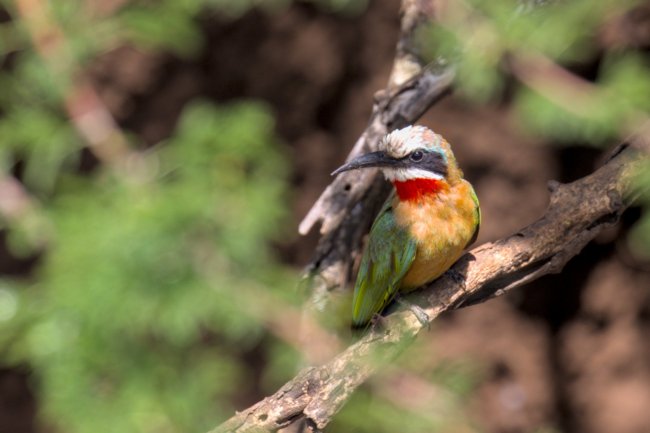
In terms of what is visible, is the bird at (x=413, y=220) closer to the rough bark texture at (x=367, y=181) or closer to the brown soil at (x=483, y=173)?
the rough bark texture at (x=367, y=181)

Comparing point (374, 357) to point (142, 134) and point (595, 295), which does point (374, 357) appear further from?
point (142, 134)

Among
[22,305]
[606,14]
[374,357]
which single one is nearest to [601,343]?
[606,14]

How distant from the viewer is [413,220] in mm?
2262

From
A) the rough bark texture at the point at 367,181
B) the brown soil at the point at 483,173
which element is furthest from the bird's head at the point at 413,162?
the brown soil at the point at 483,173

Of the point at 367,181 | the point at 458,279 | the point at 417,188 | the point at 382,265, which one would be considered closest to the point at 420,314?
the point at 458,279

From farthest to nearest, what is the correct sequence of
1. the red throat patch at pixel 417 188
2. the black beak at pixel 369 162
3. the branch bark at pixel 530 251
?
the red throat patch at pixel 417 188 → the black beak at pixel 369 162 → the branch bark at pixel 530 251

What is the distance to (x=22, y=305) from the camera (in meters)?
2.90

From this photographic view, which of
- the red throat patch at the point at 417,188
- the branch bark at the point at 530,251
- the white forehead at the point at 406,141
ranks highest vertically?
the white forehead at the point at 406,141

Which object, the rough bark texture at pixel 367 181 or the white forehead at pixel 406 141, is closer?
the white forehead at pixel 406 141

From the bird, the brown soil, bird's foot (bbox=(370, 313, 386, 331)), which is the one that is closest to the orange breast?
the bird

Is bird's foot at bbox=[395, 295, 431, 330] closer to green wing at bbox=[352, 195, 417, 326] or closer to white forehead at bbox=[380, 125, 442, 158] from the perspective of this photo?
green wing at bbox=[352, 195, 417, 326]

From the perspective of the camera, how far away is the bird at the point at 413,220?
7.21 feet

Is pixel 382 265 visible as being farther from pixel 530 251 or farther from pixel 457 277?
pixel 530 251

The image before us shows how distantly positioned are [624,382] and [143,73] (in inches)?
81.9
